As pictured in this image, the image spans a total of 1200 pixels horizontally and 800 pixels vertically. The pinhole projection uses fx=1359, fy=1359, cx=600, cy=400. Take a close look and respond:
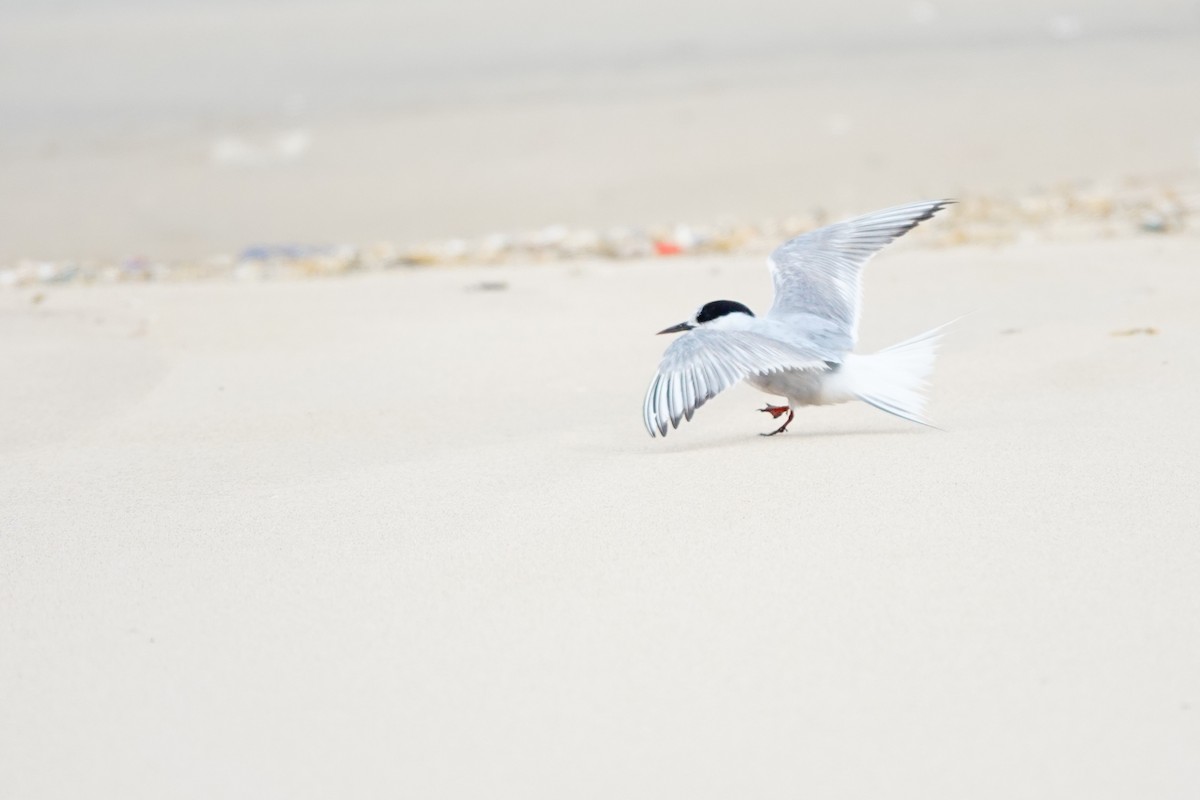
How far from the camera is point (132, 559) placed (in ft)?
7.85

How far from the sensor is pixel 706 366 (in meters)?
3.11

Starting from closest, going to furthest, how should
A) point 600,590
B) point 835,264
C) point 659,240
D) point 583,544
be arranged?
point 600,590 < point 583,544 < point 835,264 < point 659,240

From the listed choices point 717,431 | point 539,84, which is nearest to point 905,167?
point 539,84

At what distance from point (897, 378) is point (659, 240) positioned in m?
3.43

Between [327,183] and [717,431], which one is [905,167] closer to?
[327,183]

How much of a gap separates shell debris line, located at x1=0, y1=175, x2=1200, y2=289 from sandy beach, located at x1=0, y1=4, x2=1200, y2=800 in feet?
1.58

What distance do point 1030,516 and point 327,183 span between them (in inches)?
252

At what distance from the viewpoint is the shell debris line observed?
6.04 metres

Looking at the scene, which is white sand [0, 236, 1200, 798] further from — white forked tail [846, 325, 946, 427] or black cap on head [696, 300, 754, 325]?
black cap on head [696, 300, 754, 325]

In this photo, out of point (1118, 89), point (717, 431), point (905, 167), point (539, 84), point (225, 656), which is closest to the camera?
point (225, 656)

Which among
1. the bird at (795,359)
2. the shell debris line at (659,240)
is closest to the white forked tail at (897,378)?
the bird at (795,359)

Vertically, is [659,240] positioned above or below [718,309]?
below

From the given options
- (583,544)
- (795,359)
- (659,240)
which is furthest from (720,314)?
(659,240)

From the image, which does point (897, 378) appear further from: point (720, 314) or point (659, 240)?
point (659, 240)
